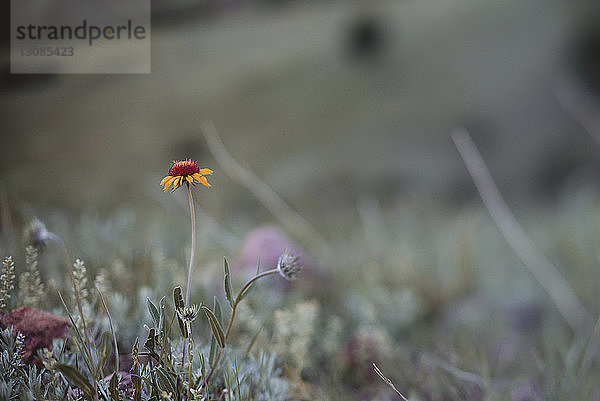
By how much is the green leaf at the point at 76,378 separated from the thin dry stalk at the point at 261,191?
19.3 inches

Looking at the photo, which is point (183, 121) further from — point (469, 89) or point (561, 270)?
point (469, 89)

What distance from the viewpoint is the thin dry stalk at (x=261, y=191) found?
937mm

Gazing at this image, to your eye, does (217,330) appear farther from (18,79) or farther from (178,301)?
(18,79)

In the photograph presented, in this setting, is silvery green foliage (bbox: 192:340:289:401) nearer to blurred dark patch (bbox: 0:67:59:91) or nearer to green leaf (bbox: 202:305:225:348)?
green leaf (bbox: 202:305:225:348)

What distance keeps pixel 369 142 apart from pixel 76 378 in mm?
1322

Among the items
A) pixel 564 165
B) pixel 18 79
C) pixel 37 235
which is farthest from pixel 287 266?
pixel 564 165

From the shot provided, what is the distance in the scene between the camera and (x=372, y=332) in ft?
2.78

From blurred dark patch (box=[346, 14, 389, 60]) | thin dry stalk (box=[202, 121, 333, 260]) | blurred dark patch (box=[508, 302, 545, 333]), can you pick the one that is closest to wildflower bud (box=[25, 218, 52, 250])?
thin dry stalk (box=[202, 121, 333, 260])

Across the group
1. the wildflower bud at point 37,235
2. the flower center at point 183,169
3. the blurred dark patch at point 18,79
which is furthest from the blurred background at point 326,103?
the flower center at point 183,169

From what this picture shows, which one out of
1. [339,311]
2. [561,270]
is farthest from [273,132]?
[561,270]

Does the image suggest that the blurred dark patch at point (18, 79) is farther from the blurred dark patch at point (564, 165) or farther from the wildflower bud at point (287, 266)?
the blurred dark patch at point (564, 165)

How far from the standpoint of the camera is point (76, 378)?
1.28 feet

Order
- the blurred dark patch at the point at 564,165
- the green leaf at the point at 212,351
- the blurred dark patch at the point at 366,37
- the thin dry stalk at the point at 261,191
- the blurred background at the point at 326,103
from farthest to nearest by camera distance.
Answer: the blurred dark patch at the point at 564,165
the blurred dark patch at the point at 366,37
the thin dry stalk at the point at 261,191
the blurred background at the point at 326,103
the green leaf at the point at 212,351

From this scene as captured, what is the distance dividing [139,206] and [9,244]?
1.43 feet
